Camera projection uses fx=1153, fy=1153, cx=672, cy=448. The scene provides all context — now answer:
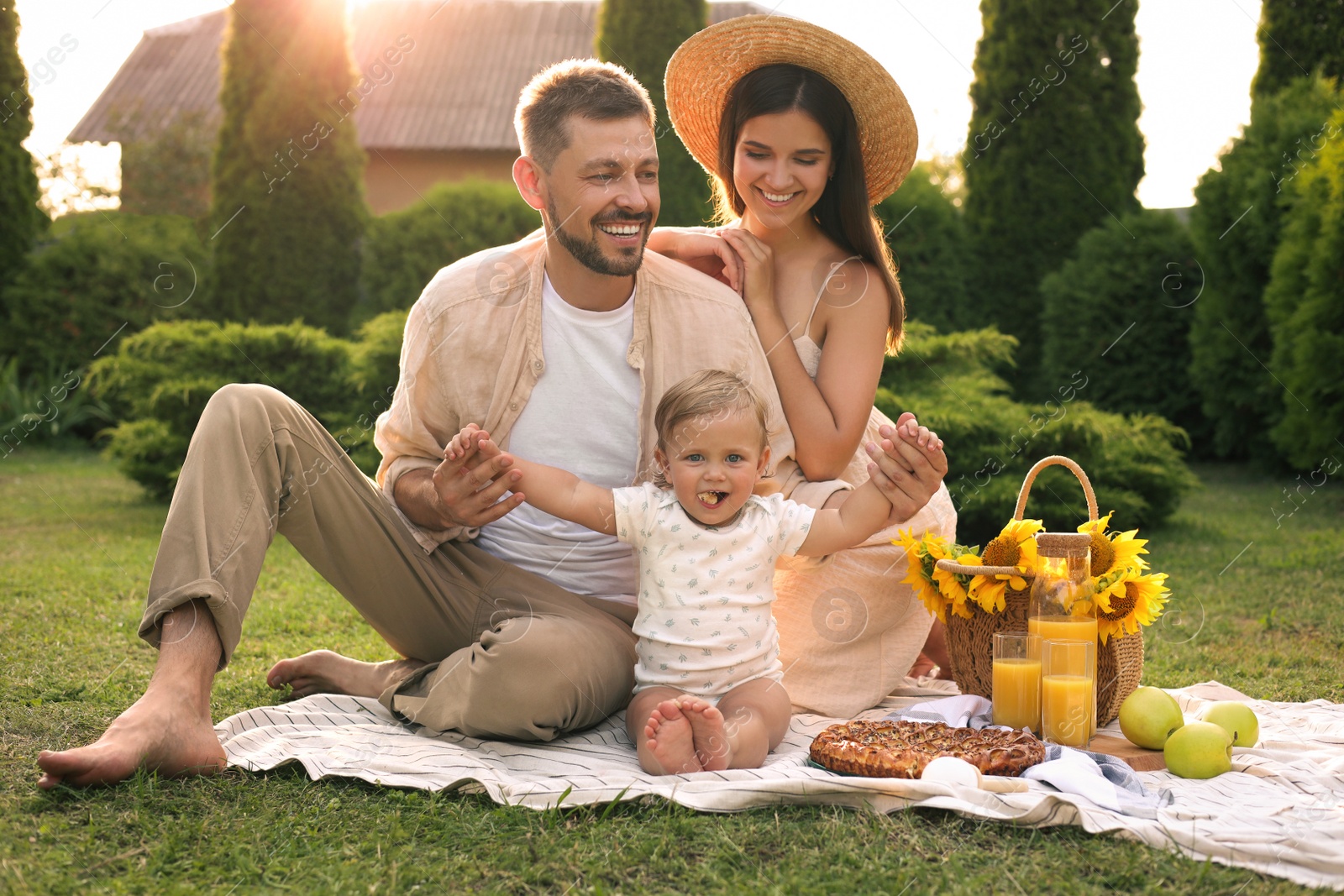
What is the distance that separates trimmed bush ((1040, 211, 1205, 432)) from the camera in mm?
9648

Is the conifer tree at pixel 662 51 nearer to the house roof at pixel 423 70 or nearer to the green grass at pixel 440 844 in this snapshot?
the green grass at pixel 440 844

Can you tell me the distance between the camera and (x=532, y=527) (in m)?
3.27

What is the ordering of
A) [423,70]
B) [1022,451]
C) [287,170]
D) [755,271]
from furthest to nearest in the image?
[423,70], [287,170], [1022,451], [755,271]

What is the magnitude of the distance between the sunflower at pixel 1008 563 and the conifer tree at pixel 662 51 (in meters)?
6.79

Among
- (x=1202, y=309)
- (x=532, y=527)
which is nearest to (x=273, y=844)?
(x=532, y=527)

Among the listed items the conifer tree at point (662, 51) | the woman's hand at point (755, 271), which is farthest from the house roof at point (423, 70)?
the woman's hand at point (755, 271)

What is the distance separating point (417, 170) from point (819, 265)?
15830 mm

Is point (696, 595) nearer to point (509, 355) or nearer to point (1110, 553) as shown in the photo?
point (509, 355)

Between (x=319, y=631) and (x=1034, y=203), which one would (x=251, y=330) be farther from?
(x=1034, y=203)

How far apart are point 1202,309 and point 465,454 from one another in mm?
8029


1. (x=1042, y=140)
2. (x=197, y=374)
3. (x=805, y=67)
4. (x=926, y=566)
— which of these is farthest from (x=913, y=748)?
(x=1042, y=140)

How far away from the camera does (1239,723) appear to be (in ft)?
9.74

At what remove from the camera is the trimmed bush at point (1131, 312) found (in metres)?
9.65

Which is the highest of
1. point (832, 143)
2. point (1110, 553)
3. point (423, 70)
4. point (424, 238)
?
point (423, 70)
